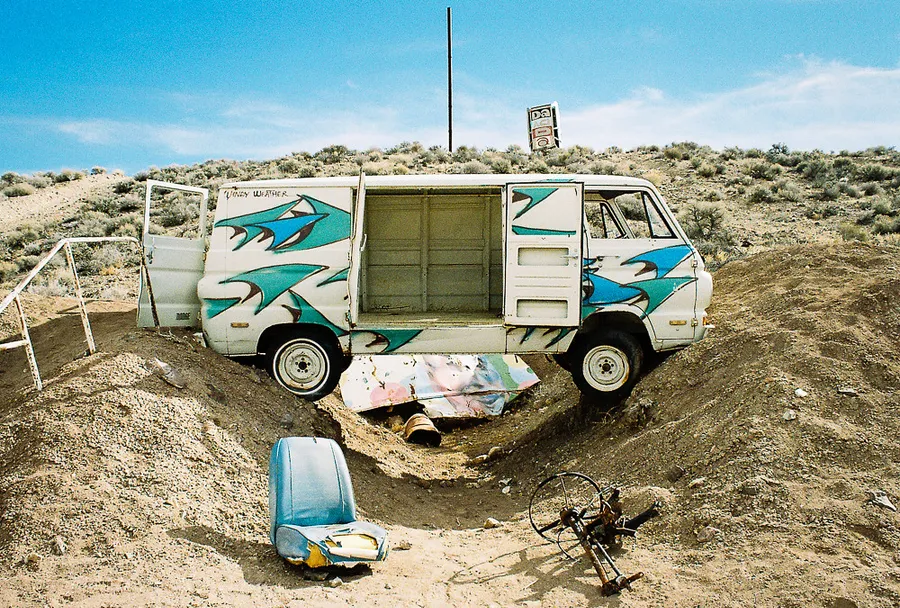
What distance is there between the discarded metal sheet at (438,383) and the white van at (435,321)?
2827 millimetres

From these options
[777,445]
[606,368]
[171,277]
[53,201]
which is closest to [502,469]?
[606,368]

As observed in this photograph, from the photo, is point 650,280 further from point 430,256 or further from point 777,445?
point 430,256

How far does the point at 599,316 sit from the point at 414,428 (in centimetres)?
347

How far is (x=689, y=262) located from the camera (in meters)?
8.30

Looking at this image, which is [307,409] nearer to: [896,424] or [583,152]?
[896,424]

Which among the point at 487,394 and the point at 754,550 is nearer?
the point at 754,550

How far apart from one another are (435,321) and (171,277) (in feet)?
10.1

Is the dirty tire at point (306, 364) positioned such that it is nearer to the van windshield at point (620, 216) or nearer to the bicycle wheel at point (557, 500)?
the bicycle wheel at point (557, 500)

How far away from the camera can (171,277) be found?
8578 mm

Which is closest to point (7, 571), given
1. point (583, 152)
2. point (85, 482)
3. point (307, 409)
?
point (85, 482)

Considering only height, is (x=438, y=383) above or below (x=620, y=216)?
below

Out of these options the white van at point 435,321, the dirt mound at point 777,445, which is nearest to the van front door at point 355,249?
the white van at point 435,321

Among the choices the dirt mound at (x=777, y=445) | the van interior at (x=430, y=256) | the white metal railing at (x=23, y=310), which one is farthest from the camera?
the van interior at (x=430, y=256)

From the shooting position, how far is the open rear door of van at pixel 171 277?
27.5 feet
